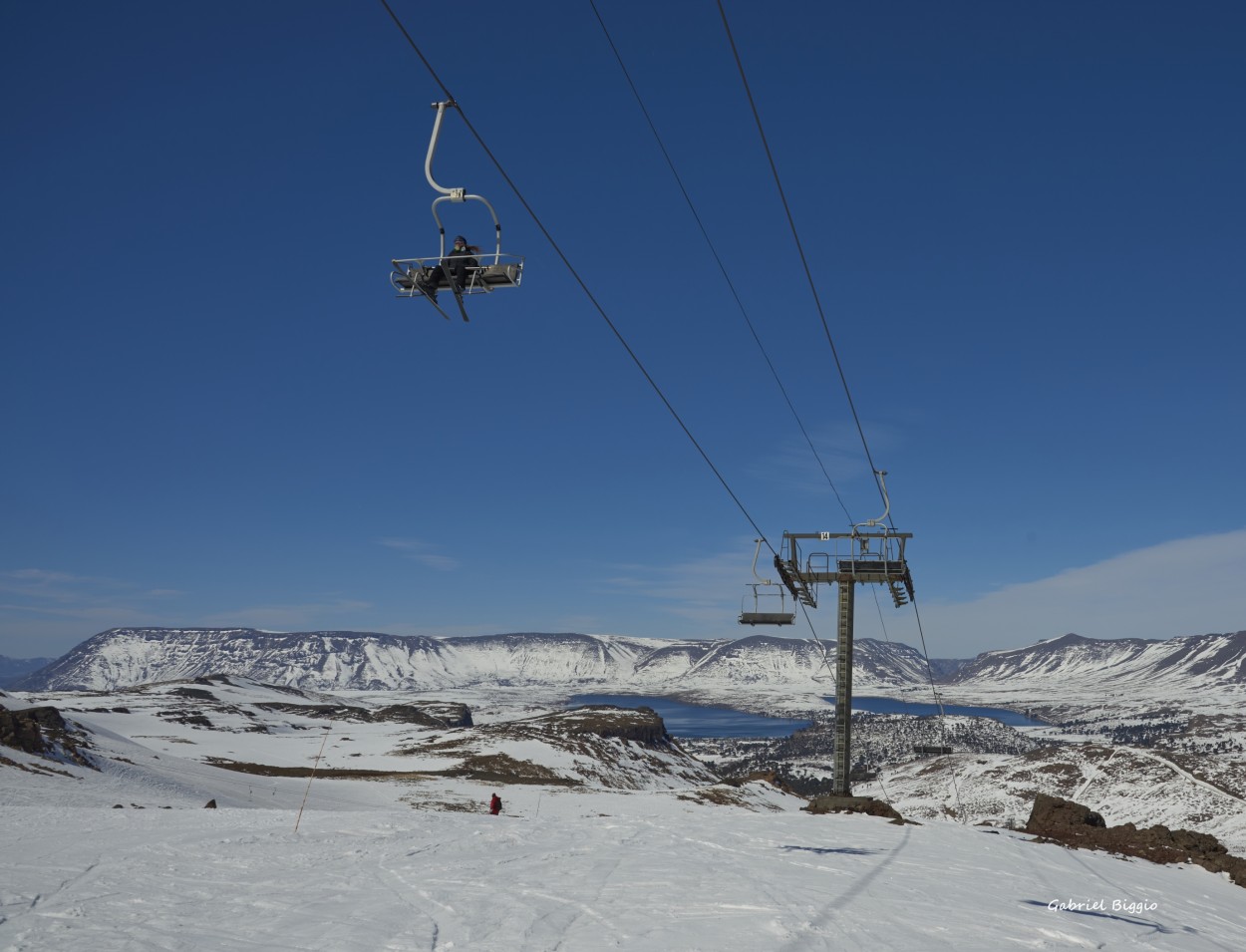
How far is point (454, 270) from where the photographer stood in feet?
53.3

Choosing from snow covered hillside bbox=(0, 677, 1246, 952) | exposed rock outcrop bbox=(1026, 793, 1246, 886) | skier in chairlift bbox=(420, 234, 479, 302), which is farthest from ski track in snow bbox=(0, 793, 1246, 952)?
skier in chairlift bbox=(420, 234, 479, 302)

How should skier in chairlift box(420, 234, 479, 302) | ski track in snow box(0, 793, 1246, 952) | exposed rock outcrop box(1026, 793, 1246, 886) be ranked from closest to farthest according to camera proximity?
ski track in snow box(0, 793, 1246, 952)
skier in chairlift box(420, 234, 479, 302)
exposed rock outcrop box(1026, 793, 1246, 886)

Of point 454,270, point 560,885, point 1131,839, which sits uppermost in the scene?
point 454,270

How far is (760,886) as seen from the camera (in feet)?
61.6

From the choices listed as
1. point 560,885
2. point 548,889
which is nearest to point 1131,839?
point 560,885

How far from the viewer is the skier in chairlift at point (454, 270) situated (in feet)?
52.9

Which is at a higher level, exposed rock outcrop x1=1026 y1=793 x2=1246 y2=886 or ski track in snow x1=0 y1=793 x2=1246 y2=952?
ski track in snow x1=0 y1=793 x2=1246 y2=952

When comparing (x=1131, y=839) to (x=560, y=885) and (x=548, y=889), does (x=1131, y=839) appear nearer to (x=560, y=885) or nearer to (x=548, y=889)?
(x=560, y=885)

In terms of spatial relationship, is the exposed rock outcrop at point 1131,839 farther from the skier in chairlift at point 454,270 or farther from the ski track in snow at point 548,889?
the skier in chairlift at point 454,270

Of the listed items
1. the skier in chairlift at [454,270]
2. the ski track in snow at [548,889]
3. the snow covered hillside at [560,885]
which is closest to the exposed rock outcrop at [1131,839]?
the ski track in snow at [548,889]

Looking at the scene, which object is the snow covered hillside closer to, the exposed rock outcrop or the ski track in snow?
the ski track in snow

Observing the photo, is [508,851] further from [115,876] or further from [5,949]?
[5,949]

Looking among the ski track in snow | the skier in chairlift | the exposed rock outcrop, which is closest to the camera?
the ski track in snow

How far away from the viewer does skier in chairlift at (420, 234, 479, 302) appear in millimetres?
16125
